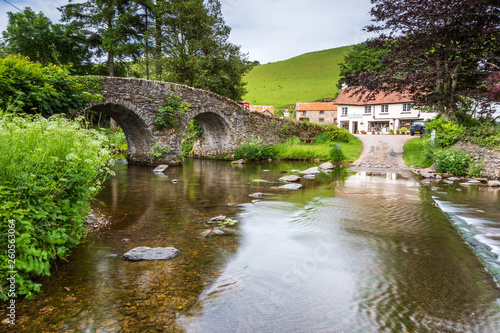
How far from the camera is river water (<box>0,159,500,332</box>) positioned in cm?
308

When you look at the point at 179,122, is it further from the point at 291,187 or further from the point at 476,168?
the point at 476,168

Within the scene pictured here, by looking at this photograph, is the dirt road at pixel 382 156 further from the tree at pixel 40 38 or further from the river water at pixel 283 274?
the tree at pixel 40 38

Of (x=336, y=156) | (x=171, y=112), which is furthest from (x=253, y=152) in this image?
(x=171, y=112)

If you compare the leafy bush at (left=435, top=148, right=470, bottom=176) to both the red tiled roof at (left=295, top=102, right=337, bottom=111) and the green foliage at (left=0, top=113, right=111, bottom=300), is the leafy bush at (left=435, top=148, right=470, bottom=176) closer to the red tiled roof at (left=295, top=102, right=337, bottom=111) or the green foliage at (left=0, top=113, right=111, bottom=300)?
the green foliage at (left=0, top=113, right=111, bottom=300)

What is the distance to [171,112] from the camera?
17062mm

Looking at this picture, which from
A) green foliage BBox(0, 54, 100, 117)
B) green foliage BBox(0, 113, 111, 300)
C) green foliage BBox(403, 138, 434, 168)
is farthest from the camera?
green foliage BBox(403, 138, 434, 168)

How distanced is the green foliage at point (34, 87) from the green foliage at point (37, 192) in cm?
461

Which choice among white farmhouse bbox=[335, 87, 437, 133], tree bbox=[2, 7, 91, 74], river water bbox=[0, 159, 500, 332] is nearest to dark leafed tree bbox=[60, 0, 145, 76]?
tree bbox=[2, 7, 91, 74]

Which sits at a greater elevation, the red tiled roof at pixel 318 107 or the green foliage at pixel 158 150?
the red tiled roof at pixel 318 107

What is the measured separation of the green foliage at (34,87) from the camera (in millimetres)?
8266

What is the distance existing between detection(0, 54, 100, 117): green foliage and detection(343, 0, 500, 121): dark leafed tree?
16067 millimetres

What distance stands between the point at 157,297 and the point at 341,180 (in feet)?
35.4

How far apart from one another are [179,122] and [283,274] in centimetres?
1484

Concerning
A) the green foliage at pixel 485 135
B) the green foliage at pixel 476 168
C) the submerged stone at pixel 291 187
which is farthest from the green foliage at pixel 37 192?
the green foliage at pixel 485 135
